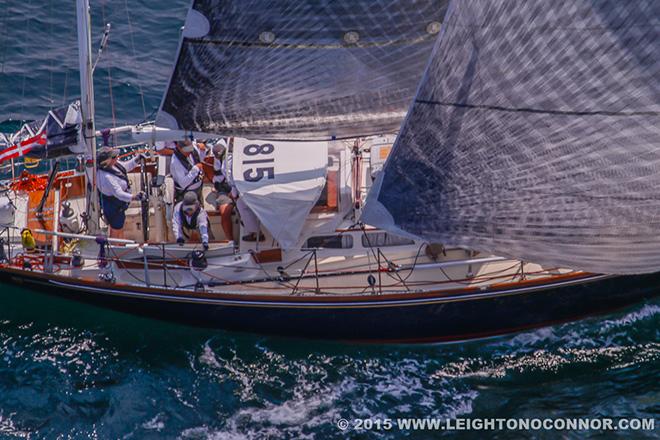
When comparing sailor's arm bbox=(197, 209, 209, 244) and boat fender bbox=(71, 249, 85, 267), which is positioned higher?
sailor's arm bbox=(197, 209, 209, 244)

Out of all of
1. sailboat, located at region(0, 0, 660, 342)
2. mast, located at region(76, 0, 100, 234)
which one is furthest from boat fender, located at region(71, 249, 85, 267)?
mast, located at region(76, 0, 100, 234)

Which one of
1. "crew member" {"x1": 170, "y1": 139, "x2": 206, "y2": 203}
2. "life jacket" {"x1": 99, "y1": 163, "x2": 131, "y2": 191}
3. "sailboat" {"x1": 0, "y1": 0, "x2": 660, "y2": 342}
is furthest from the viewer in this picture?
"crew member" {"x1": 170, "y1": 139, "x2": 206, "y2": 203}

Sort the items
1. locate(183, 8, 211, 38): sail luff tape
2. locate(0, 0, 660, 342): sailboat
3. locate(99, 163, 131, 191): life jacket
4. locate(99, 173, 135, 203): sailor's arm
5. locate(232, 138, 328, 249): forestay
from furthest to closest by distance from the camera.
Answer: locate(99, 163, 131, 191): life jacket, locate(99, 173, 135, 203): sailor's arm, locate(232, 138, 328, 249): forestay, locate(183, 8, 211, 38): sail luff tape, locate(0, 0, 660, 342): sailboat

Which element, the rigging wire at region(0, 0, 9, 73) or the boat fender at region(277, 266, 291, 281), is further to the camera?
the rigging wire at region(0, 0, 9, 73)

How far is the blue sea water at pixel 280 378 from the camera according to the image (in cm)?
1369

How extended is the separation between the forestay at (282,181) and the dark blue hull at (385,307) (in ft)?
4.78

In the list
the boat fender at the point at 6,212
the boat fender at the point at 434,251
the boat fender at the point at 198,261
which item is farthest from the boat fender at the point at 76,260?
the boat fender at the point at 434,251

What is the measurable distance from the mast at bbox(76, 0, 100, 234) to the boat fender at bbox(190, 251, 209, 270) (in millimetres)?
2014

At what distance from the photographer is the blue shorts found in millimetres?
15141

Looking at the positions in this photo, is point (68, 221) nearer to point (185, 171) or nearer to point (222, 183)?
point (185, 171)

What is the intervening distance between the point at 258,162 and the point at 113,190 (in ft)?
9.25

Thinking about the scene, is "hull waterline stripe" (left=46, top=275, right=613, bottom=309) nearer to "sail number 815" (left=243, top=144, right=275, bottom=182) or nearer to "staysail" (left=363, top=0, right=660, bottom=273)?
"sail number 815" (left=243, top=144, right=275, bottom=182)

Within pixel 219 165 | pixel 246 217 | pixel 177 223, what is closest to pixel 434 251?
pixel 246 217

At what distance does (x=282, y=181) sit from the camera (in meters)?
14.3
